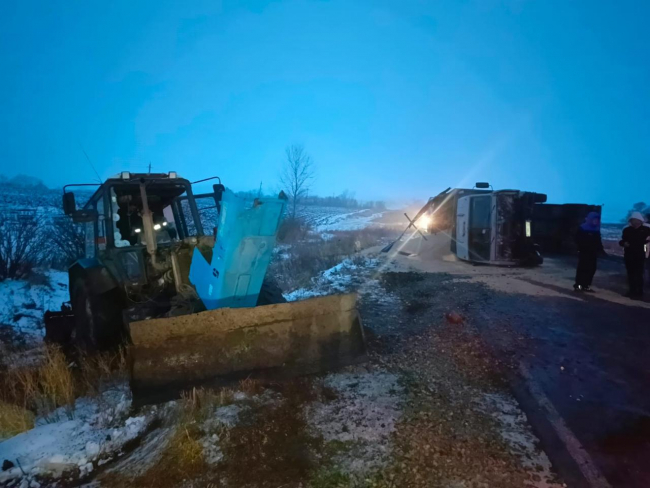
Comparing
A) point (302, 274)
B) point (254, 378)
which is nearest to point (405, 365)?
point (254, 378)

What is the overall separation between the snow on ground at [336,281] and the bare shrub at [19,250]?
7641mm

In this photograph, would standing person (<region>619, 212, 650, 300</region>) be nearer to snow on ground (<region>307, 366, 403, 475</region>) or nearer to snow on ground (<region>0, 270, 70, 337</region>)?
snow on ground (<region>307, 366, 403, 475</region>)

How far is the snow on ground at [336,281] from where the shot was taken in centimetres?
930

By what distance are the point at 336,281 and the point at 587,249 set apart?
19.6 feet

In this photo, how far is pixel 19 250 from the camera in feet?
36.3

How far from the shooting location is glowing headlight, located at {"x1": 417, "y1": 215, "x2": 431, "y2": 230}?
18047mm

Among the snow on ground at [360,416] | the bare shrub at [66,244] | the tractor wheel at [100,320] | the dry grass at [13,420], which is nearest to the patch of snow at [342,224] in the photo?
the bare shrub at [66,244]

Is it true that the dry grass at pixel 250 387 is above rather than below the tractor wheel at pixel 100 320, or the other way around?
below

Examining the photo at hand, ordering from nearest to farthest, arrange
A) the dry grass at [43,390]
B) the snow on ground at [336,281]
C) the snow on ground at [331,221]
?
the dry grass at [43,390] < the snow on ground at [336,281] < the snow on ground at [331,221]

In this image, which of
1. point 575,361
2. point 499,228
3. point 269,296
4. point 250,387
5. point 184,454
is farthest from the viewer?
point 499,228

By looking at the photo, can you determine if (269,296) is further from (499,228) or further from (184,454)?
(499,228)

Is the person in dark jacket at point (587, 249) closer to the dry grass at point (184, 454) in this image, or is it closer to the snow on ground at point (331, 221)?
the dry grass at point (184, 454)

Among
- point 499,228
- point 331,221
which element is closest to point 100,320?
point 499,228

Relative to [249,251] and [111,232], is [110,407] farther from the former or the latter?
[111,232]
